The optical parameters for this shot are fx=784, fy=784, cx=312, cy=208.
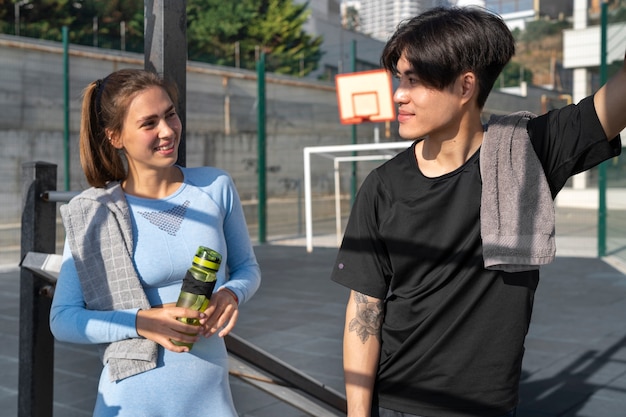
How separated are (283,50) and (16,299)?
25.2 metres

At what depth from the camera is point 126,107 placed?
74.4 inches

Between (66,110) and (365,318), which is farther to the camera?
(66,110)

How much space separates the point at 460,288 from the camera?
1.66 m

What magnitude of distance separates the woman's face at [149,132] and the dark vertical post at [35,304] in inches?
31.8

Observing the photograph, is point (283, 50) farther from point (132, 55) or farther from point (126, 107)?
point (126, 107)

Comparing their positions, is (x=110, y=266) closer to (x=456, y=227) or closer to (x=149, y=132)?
(x=149, y=132)

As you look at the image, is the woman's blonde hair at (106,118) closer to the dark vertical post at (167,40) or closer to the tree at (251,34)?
the dark vertical post at (167,40)

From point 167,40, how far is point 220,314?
793 mm

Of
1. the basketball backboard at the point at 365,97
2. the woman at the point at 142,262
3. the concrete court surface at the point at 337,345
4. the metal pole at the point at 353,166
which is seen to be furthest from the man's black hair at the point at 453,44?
the metal pole at the point at 353,166

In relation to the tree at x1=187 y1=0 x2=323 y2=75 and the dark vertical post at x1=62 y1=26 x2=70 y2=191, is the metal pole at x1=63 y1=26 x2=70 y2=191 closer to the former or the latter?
the dark vertical post at x1=62 y1=26 x2=70 y2=191

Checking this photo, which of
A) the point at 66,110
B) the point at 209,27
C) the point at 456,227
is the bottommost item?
the point at 456,227

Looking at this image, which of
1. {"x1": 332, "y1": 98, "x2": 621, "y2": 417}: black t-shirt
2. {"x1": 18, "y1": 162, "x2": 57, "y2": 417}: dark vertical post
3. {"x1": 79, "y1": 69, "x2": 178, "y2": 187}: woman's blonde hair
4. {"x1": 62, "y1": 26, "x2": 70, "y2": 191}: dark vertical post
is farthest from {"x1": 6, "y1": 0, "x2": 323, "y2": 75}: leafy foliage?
{"x1": 332, "y1": 98, "x2": 621, "y2": 417}: black t-shirt

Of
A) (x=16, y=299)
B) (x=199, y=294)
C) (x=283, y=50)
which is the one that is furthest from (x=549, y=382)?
(x=283, y=50)

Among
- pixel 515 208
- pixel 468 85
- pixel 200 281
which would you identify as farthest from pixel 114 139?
pixel 515 208
